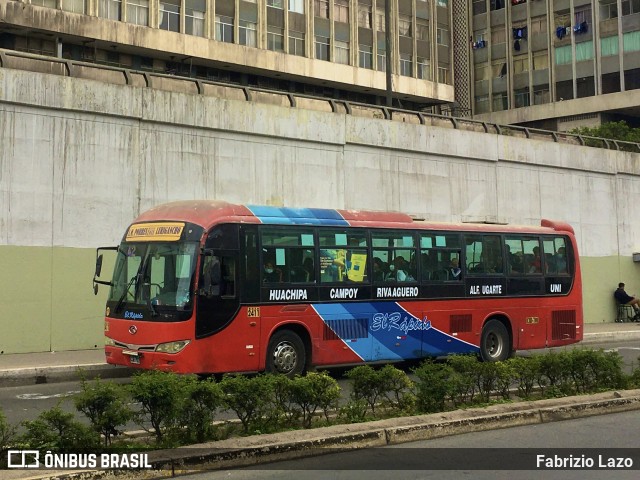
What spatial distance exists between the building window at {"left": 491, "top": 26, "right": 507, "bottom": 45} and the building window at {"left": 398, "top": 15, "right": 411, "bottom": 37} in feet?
60.8

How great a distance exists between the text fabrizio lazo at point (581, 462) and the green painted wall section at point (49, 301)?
13503 mm

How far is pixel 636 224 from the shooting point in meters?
33.8

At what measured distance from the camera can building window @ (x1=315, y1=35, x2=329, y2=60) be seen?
53031 mm

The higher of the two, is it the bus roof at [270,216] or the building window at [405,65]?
the building window at [405,65]

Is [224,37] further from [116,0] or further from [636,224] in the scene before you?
[636,224]

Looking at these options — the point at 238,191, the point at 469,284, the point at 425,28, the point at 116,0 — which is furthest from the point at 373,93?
the point at 469,284

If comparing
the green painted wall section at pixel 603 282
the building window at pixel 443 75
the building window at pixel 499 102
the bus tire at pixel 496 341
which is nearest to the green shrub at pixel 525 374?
the bus tire at pixel 496 341

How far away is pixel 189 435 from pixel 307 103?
18276 millimetres

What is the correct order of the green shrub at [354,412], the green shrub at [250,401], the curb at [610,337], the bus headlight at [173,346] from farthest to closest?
the curb at [610,337]
the bus headlight at [173,346]
the green shrub at [354,412]
the green shrub at [250,401]

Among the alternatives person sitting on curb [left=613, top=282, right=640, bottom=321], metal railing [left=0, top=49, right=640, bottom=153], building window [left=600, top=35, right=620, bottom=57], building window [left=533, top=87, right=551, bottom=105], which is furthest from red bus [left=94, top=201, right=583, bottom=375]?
building window [left=533, top=87, right=551, bottom=105]

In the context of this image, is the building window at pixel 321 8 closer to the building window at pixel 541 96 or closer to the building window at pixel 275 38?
the building window at pixel 275 38

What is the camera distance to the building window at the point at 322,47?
53.0 metres

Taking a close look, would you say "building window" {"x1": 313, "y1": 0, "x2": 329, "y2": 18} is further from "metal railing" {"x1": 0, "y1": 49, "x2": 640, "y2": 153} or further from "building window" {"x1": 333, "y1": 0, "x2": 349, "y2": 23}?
"metal railing" {"x1": 0, "y1": 49, "x2": 640, "y2": 153}

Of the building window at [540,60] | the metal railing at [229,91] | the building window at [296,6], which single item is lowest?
the metal railing at [229,91]
